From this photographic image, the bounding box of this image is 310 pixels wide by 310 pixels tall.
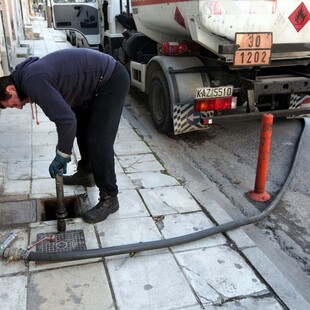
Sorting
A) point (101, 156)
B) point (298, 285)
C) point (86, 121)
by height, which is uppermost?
point (86, 121)

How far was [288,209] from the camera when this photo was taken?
377 cm

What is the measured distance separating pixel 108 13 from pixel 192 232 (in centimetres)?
648

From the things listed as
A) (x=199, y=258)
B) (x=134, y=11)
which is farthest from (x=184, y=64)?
(x=199, y=258)

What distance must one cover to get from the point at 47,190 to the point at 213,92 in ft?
7.32

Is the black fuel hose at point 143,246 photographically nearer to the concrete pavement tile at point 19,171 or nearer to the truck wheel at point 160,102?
the concrete pavement tile at point 19,171

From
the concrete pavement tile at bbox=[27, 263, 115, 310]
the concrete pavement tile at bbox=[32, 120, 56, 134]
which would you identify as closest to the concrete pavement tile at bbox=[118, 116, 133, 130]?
the concrete pavement tile at bbox=[32, 120, 56, 134]

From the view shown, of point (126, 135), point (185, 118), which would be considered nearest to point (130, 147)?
point (126, 135)

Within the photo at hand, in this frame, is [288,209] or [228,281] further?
[288,209]

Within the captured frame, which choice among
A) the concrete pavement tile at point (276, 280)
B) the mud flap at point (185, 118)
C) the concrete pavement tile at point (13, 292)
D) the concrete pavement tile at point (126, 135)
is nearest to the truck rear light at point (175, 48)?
the mud flap at point (185, 118)

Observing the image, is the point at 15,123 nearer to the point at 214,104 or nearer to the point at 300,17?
the point at 214,104

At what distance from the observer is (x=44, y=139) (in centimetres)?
521

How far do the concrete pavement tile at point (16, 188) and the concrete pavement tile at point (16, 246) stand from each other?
0.66 meters

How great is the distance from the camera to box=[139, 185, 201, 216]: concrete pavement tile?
140 inches

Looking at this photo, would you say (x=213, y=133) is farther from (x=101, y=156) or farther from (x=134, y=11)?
(x=101, y=156)
